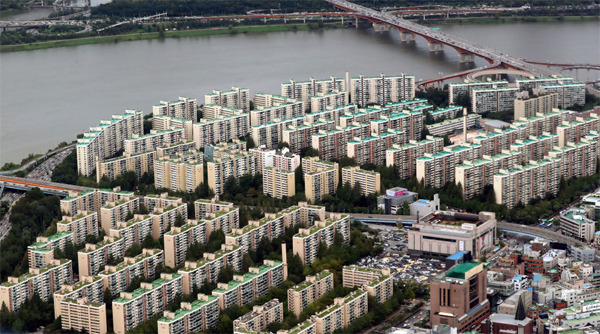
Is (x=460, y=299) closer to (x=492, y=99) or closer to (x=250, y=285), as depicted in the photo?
(x=250, y=285)

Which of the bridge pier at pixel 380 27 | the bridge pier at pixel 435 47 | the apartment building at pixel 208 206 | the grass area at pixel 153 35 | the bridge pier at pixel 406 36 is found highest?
the grass area at pixel 153 35

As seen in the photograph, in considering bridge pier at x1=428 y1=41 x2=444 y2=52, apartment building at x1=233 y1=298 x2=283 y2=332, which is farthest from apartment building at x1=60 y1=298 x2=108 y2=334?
bridge pier at x1=428 y1=41 x2=444 y2=52

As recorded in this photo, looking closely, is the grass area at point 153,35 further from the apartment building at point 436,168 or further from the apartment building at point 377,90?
the apartment building at point 436,168

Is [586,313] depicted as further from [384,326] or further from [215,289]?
[215,289]

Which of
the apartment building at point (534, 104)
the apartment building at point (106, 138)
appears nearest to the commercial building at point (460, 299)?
the apartment building at point (106, 138)

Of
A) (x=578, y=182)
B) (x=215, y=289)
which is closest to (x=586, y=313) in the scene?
(x=215, y=289)

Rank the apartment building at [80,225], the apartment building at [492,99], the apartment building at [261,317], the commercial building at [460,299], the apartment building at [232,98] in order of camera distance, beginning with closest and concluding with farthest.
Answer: the apartment building at [261,317], the commercial building at [460,299], the apartment building at [80,225], the apartment building at [232,98], the apartment building at [492,99]
